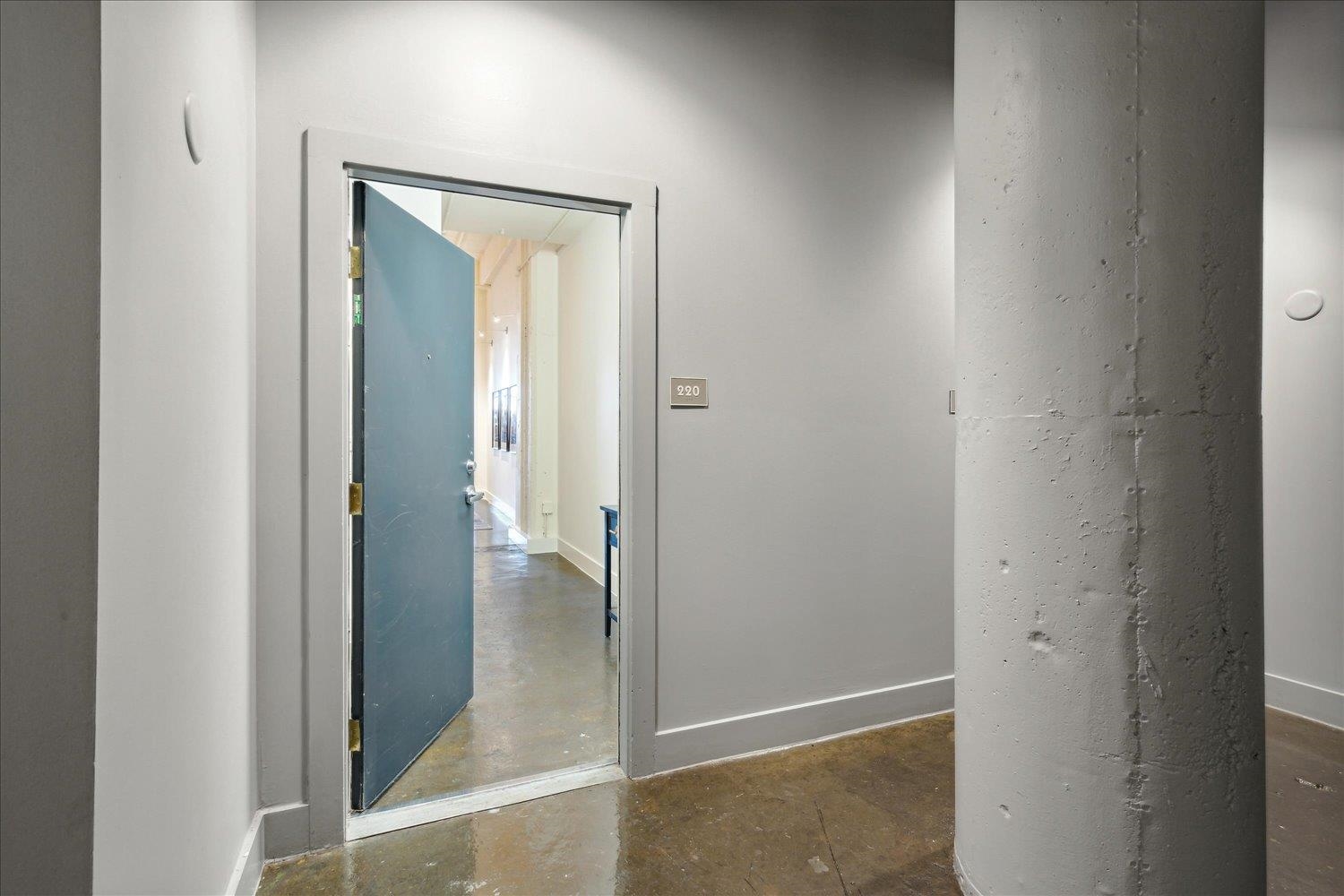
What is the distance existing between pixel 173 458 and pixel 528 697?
2.22 metres

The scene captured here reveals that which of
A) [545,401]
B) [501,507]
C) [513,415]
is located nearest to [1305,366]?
[545,401]

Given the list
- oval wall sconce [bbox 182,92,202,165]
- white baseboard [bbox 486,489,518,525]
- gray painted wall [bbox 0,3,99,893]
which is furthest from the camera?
white baseboard [bbox 486,489,518,525]

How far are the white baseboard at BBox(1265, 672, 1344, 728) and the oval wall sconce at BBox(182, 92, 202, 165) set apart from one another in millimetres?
4446

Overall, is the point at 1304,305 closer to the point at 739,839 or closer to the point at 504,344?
the point at 739,839

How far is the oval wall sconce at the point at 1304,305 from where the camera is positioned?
2.82 m

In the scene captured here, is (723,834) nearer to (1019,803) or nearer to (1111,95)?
(1019,803)

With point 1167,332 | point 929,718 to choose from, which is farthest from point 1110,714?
point 929,718

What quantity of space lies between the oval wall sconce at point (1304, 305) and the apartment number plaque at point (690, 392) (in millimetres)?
2799

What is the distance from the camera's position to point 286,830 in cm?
184

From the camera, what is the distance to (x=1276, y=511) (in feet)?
9.73

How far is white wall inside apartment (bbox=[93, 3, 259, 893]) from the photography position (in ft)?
2.93

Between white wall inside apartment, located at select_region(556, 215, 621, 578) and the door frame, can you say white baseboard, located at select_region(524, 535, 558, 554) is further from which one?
the door frame

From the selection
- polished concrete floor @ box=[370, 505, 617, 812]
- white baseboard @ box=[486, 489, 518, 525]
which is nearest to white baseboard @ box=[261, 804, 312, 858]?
polished concrete floor @ box=[370, 505, 617, 812]

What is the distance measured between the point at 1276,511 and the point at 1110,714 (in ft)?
8.63
